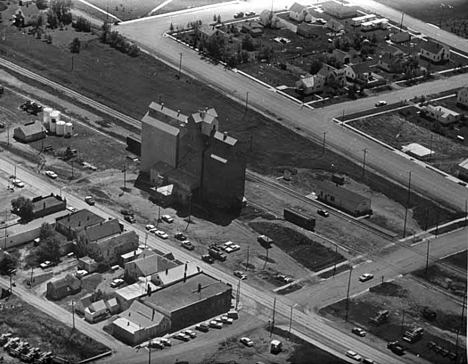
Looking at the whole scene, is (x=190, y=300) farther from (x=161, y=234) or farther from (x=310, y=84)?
(x=310, y=84)

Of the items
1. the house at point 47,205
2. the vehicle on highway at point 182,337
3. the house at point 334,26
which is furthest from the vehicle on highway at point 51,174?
the house at point 334,26

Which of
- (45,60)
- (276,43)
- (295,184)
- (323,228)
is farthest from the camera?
(276,43)

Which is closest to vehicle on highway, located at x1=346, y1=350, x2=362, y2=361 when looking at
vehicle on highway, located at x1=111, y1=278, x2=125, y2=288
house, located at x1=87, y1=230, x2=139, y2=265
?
vehicle on highway, located at x1=111, y1=278, x2=125, y2=288

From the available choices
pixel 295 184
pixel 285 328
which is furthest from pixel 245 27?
pixel 285 328

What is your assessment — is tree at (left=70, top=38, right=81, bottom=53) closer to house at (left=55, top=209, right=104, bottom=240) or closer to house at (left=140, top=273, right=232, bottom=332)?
house at (left=55, top=209, right=104, bottom=240)

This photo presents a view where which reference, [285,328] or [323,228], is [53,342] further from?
[323,228]

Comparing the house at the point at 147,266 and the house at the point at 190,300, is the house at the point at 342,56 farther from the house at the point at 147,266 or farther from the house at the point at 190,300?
the house at the point at 190,300
